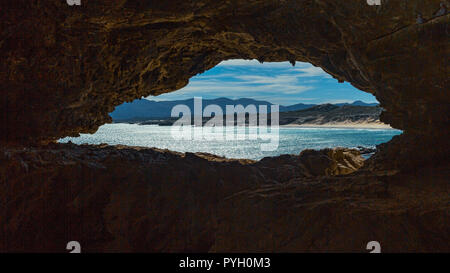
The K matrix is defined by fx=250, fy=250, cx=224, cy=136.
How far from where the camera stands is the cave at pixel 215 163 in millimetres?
3791

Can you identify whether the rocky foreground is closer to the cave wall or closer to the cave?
the cave

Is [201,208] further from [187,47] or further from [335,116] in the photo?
[335,116]

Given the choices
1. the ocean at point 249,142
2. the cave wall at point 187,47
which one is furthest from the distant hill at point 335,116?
the cave wall at point 187,47

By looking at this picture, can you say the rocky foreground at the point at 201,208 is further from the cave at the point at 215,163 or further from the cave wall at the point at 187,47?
the cave wall at the point at 187,47

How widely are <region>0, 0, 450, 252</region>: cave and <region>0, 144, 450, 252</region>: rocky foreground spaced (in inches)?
0.8

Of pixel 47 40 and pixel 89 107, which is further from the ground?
pixel 47 40

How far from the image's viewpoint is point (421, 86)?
397 centimetres

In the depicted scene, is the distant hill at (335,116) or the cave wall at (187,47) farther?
the distant hill at (335,116)

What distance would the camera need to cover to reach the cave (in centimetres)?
379

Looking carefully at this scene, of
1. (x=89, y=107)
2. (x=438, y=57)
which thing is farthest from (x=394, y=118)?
(x=89, y=107)

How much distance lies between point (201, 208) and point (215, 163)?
5.24ft

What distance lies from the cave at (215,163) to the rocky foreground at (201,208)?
0.02m

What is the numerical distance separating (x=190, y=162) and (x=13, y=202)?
3.42 metres

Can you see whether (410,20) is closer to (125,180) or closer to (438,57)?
(438,57)
